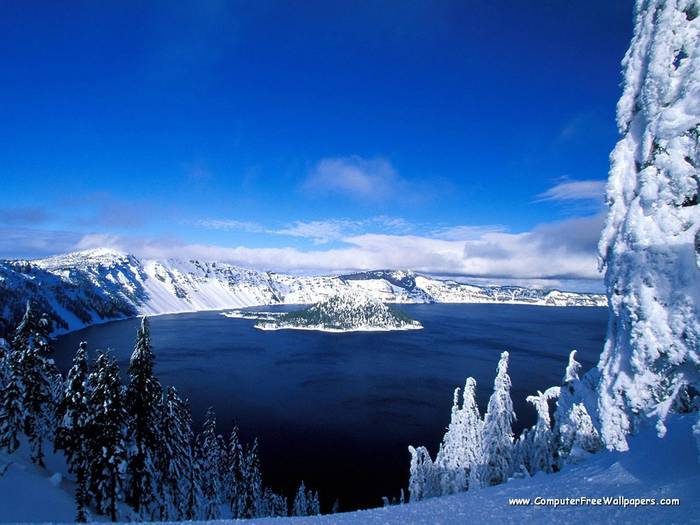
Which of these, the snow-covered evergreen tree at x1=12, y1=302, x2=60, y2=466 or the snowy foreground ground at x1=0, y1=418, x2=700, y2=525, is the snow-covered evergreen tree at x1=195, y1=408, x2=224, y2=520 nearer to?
the snow-covered evergreen tree at x1=12, y1=302, x2=60, y2=466

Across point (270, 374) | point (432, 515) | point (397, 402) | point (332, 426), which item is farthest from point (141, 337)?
point (270, 374)

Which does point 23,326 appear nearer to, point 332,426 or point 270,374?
point 332,426

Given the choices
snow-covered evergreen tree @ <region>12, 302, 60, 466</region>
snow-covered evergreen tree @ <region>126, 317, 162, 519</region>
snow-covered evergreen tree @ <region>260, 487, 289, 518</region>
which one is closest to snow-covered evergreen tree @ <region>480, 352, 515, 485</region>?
snow-covered evergreen tree @ <region>126, 317, 162, 519</region>

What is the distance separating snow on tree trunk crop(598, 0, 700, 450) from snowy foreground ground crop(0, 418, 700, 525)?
4.53 ft

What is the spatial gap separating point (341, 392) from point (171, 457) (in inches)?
3151

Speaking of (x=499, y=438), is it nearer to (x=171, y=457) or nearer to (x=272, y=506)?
(x=171, y=457)

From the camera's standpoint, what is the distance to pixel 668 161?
805cm

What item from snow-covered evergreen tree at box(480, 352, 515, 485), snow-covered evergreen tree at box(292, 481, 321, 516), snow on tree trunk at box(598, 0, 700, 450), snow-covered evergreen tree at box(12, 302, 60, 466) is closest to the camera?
snow on tree trunk at box(598, 0, 700, 450)

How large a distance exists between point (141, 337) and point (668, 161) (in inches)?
1104

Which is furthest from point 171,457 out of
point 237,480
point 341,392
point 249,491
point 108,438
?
point 341,392

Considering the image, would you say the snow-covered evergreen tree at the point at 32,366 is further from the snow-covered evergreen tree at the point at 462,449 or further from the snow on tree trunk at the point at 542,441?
the snow on tree trunk at the point at 542,441

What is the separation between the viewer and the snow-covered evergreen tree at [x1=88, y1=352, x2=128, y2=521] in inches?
989

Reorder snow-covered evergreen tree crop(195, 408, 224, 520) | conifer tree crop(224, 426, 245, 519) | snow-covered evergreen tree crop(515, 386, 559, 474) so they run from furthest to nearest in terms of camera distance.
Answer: conifer tree crop(224, 426, 245, 519)
snow-covered evergreen tree crop(195, 408, 224, 520)
snow-covered evergreen tree crop(515, 386, 559, 474)

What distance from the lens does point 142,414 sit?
1069 inches
